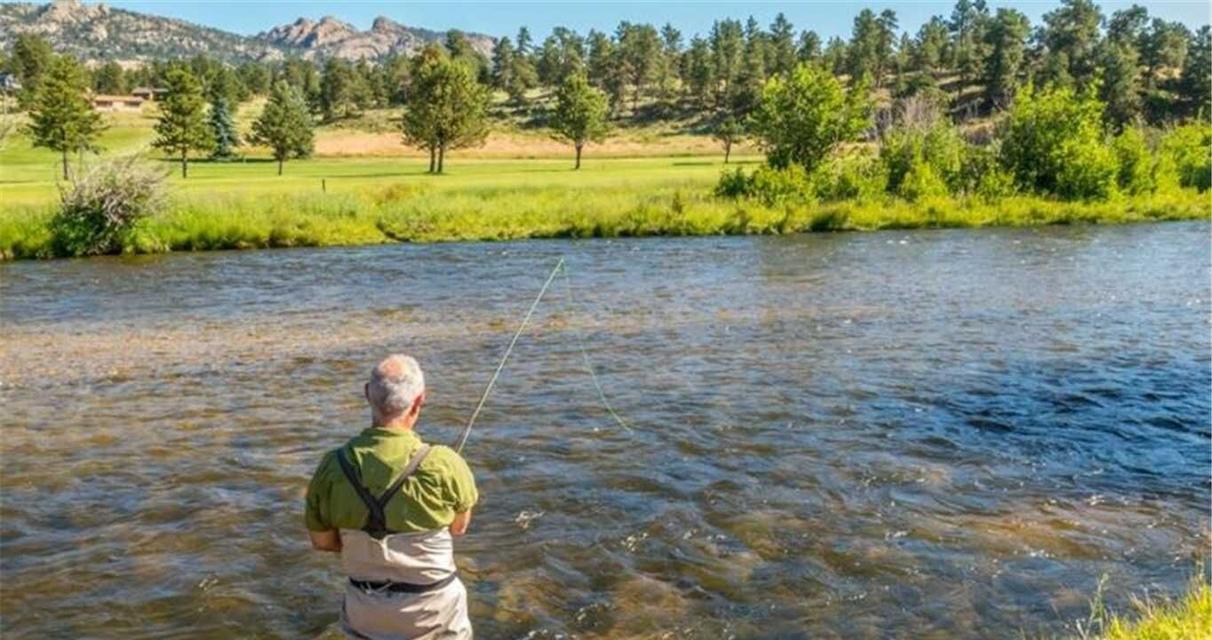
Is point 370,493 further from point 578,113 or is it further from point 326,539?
point 578,113

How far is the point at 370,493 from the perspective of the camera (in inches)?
210

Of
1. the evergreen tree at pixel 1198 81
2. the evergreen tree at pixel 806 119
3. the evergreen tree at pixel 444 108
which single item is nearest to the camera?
the evergreen tree at pixel 806 119

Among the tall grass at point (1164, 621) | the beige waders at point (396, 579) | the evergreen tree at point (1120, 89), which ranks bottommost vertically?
the tall grass at point (1164, 621)

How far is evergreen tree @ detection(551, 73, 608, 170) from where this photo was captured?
9481cm

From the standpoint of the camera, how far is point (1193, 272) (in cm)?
2923

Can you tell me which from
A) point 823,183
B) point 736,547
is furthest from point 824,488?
point 823,183

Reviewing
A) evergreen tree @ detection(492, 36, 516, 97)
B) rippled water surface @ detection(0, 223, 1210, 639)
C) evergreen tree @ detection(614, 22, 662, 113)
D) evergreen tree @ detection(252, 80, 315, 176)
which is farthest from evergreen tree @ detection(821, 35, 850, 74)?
rippled water surface @ detection(0, 223, 1210, 639)

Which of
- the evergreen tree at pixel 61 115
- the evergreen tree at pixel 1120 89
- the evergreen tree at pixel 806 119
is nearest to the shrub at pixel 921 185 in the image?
the evergreen tree at pixel 806 119

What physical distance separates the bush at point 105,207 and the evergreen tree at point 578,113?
59.0 metres

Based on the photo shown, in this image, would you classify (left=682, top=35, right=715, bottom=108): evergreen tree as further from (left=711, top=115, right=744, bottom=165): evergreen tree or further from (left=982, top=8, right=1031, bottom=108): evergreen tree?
(left=982, top=8, right=1031, bottom=108): evergreen tree

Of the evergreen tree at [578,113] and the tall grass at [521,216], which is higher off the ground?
the evergreen tree at [578,113]

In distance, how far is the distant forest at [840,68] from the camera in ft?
364

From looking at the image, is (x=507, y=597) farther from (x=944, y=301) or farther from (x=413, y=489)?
(x=944, y=301)

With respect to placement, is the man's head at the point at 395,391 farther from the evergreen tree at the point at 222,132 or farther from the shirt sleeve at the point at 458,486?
the evergreen tree at the point at 222,132
